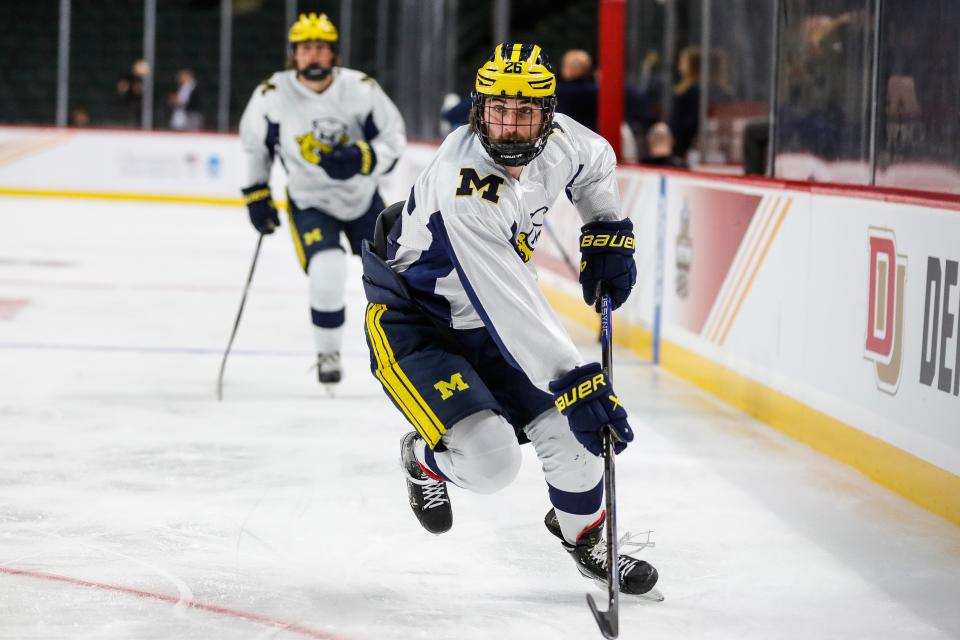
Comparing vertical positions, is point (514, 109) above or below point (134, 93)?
below

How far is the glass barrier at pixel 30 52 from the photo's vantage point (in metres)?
15.9

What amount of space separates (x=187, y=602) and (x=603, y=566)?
77 centimetres

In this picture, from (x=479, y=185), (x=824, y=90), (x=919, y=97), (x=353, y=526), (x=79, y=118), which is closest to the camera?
(x=479, y=185)

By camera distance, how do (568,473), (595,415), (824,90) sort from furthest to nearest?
(824,90) < (568,473) < (595,415)

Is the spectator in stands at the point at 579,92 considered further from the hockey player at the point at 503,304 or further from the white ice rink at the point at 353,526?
the hockey player at the point at 503,304

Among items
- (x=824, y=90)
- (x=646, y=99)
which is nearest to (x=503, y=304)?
(x=824, y=90)

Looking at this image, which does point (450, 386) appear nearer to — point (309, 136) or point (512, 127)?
point (512, 127)

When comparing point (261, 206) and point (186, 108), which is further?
point (186, 108)

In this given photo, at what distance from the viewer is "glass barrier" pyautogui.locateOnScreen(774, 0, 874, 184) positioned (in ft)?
15.5

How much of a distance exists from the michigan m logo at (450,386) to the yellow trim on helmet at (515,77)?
0.54 metres

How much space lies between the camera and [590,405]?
238 centimetres

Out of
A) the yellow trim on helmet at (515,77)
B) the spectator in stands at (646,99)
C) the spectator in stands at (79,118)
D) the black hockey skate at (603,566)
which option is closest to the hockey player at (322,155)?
the black hockey skate at (603,566)

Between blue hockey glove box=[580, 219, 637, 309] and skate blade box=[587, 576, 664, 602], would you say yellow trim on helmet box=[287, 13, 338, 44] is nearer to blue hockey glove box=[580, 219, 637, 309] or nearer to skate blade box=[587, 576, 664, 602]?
blue hockey glove box=[580, 219, 637, 309]

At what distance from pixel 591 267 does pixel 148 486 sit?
1.41m
